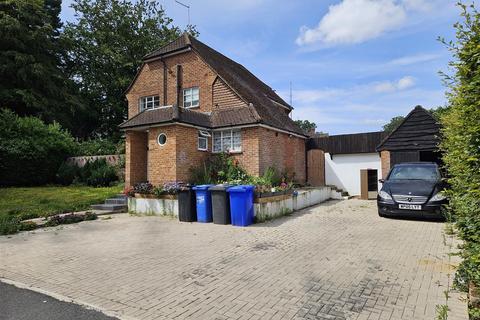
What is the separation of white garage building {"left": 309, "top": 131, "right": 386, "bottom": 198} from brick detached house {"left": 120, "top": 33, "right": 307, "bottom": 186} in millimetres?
1615

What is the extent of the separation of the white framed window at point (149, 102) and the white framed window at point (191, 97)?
233cm

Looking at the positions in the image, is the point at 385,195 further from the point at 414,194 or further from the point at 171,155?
the point at 171,155

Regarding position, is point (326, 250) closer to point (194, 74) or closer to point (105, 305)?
point (105, 305)

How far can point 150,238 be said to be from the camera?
7.72m

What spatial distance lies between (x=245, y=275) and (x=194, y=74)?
13.8 m

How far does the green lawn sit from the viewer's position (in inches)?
448

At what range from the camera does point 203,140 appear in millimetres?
14008

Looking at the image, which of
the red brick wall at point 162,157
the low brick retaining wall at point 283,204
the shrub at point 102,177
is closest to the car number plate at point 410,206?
the low brick retaining wall at point 283,204

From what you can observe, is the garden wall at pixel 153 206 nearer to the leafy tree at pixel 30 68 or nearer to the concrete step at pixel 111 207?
the concrete step at pixel 111 207

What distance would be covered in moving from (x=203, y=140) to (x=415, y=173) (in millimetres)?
8693

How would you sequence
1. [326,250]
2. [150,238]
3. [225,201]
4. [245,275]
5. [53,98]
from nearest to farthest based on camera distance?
[245,275]
[326,250]
[150,238]
[225,201]
[53,98]

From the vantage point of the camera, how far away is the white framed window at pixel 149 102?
18.8 meters

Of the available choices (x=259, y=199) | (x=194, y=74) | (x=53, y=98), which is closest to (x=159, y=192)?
(x=259, y=199)

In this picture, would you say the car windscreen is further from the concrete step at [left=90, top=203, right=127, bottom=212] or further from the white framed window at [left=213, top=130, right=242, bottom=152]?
the concrete step at [left=90, top=203, right=127, bottom=212]
